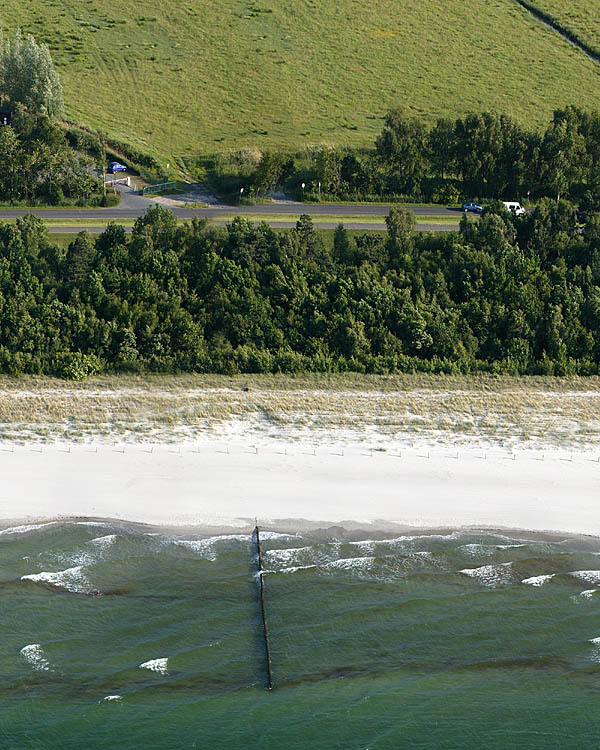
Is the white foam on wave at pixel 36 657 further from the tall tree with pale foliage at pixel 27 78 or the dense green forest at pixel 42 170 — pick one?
the tall tree with pale foliage at pixel 27 78

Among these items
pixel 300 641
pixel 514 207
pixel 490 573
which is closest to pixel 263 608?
pixel 300 641

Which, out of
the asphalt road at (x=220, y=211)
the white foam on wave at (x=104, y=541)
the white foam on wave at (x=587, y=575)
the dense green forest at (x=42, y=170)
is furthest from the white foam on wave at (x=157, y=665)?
the dense green forest at (x=42, y=170)

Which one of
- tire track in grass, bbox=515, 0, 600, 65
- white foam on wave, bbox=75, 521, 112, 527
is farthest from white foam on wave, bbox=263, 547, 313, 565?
tire track in grass, bbox=515, 0, 600, 65

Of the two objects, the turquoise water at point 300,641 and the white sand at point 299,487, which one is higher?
the white sand at point 299,487

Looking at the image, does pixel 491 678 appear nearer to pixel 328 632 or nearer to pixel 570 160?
pixel 328 632

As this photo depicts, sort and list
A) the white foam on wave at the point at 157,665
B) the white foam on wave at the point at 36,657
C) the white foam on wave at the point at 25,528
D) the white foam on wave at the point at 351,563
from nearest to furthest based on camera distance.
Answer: the white foam on wave at the point at 157,665, the white foam on wave at the point at 36,657, the white foam on wave at the point at 351,563, the white foam on wave at the point at 25,528

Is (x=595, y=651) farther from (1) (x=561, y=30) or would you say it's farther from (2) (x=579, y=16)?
(2) (x=579, y=16)

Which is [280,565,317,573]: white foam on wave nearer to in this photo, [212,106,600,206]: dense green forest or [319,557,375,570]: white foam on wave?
[319,557,375,570]: white foam on wave

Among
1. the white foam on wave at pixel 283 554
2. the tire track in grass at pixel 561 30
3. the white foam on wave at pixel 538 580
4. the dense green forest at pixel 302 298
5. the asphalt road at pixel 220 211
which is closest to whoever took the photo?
the white foam on wave at pixel 538 580

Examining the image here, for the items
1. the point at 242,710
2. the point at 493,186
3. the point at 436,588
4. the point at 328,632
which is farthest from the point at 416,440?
the point at 493,186
